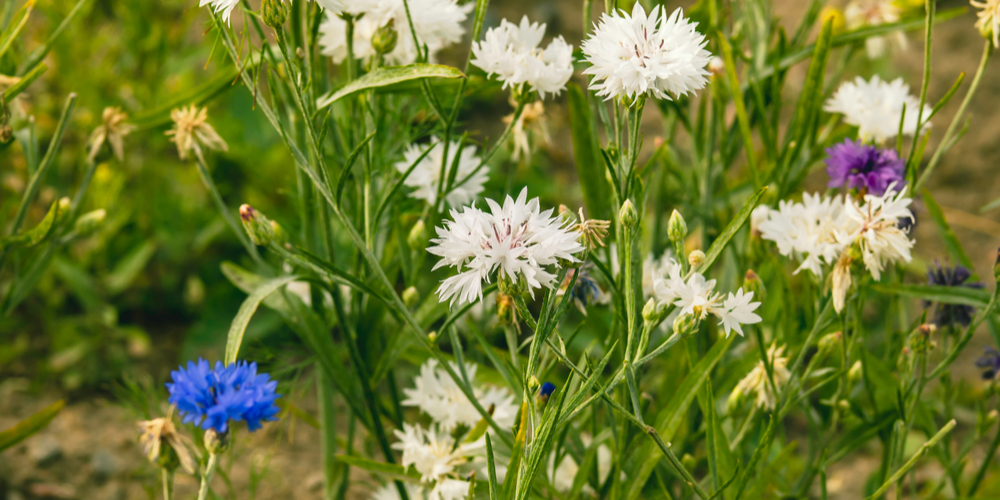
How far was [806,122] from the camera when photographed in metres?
0.93

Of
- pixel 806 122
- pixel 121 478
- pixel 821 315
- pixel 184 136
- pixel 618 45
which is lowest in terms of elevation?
pixel 821 315

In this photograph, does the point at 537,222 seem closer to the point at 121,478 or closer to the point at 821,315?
the point at 821,315

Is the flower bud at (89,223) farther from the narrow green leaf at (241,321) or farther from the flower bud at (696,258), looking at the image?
the flower bud at (696,258)

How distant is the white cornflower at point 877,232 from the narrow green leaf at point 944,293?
4.8 inches

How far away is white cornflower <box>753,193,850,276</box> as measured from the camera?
759 mm

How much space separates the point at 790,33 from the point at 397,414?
1.59m

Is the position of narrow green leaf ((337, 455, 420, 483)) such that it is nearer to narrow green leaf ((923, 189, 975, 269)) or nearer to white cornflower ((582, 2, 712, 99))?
white cornflower ((582, 2, 712, 99))

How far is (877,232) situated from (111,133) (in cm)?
88

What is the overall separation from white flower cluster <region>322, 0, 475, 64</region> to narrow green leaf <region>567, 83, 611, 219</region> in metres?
0.17

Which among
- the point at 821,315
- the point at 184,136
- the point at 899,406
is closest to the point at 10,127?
the point at 184,136

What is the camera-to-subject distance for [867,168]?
83 cm

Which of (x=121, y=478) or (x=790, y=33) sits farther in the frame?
(x=790, y=33)

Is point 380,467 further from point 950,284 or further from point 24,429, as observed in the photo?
point 950,284

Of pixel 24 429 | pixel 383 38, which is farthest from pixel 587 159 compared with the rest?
pixel 24 429
